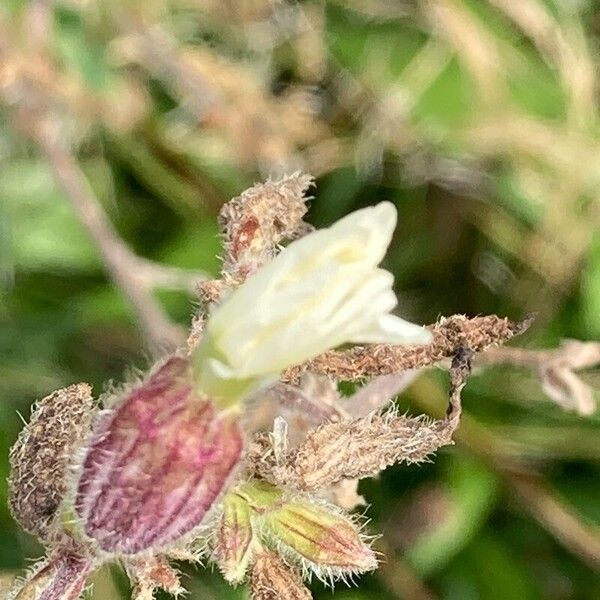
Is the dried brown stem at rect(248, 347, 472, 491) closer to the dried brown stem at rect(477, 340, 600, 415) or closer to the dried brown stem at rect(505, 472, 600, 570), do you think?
the dried brown stem at rect(477, 340, 600, 415)

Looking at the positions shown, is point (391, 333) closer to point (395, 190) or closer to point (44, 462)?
point (44, 462)

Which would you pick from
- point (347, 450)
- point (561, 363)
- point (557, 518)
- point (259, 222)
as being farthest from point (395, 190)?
point (347, 450)

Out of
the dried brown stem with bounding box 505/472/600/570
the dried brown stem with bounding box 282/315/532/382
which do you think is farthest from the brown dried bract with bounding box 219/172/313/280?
the dried brown stem with bounding box 505/472/600/570

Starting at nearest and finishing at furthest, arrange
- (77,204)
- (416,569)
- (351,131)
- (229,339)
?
(229,339), (77,204), (416,569), (351,131)

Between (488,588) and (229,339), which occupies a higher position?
(229,339)

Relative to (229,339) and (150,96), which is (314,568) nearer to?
(229,339)

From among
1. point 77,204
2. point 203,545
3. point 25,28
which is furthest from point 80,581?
point 25,28
